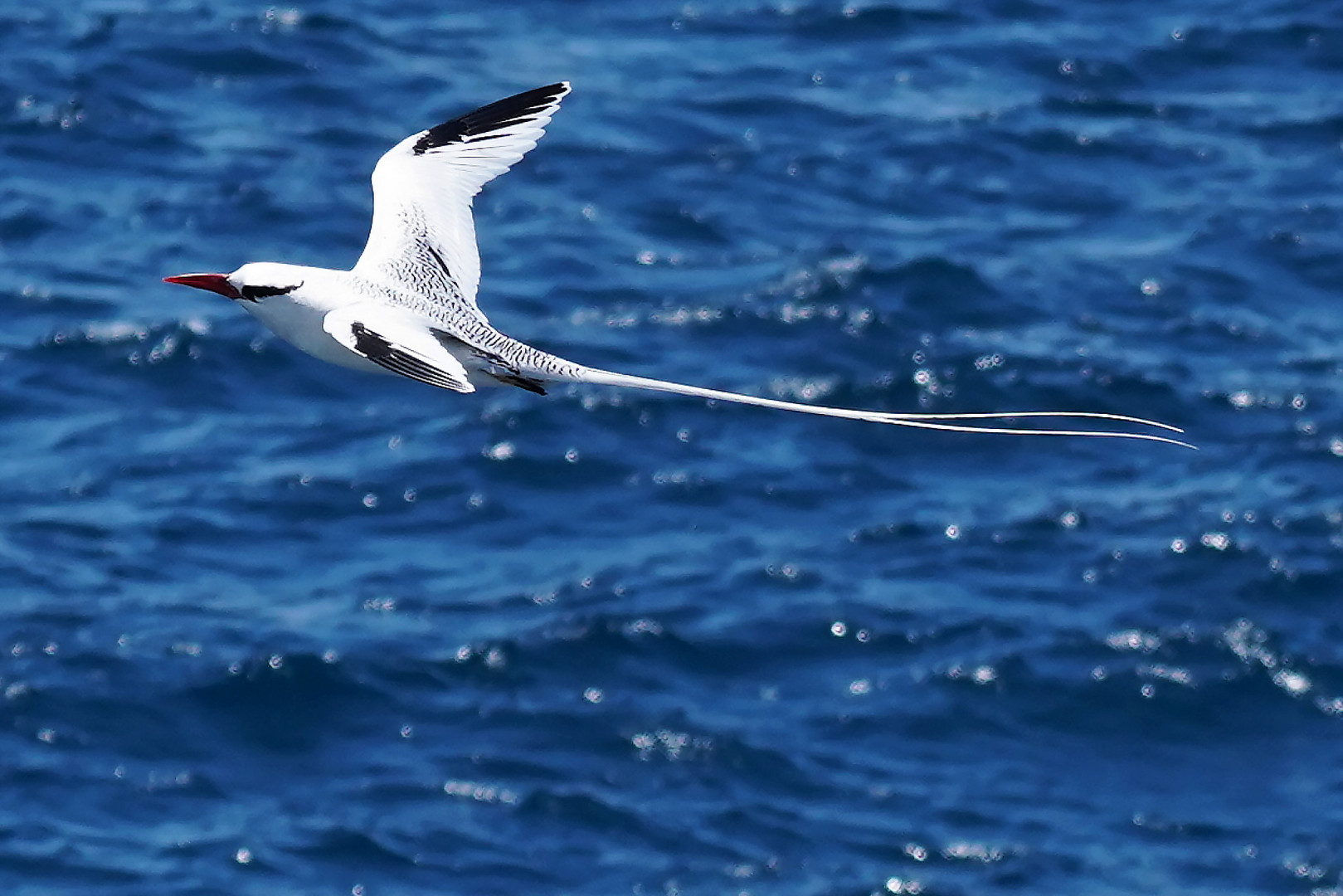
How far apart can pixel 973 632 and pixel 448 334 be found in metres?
9.66

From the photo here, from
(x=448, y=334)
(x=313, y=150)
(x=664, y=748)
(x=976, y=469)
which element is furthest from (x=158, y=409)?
(x=448, y=334)

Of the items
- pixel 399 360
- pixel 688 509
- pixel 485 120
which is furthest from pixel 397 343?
pixel 688 509

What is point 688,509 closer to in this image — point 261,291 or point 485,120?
point 485,120

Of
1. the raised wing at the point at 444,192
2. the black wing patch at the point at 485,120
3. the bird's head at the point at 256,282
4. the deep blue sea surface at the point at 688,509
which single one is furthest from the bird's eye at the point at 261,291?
the deep blue sea surface at the point at 688,509

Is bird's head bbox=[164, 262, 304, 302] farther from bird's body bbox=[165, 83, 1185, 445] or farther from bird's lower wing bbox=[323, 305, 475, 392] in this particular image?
bird's lower wing bbox=[323, 305, 475, 392]

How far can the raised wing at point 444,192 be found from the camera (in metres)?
14.6

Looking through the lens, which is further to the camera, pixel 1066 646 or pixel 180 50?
pixel 180 50

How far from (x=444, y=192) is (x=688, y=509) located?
7.81 metres

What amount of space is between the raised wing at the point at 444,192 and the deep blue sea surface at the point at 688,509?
6.73m

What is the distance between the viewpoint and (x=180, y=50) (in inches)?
1139

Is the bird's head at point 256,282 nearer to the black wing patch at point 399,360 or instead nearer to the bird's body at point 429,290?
the bird's body at point 429,290

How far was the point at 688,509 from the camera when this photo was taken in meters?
22.7

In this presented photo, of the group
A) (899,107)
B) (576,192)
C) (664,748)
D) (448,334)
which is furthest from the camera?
(899,107)

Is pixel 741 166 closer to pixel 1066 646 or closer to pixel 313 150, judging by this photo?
pixel 313 150
